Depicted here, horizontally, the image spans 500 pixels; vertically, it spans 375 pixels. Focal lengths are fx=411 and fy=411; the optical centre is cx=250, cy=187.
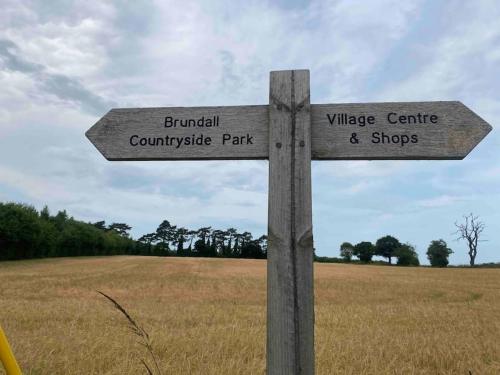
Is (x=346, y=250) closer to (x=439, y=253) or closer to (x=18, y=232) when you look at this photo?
(x=439, y=253)

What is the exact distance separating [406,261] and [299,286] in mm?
115051

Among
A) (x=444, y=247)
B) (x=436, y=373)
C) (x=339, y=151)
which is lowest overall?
(x=436, y=373)

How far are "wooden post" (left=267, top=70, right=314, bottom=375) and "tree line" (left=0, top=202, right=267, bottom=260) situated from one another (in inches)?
1416

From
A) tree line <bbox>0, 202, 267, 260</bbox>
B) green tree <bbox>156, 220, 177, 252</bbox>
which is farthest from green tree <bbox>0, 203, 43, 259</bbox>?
green tree <bbox>156, 220, 177, 252</bbox>

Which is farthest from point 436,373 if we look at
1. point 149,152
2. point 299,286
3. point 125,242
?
point 125,242

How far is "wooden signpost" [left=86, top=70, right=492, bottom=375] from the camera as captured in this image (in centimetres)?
227

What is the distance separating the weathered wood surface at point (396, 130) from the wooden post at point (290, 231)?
0.15 meters

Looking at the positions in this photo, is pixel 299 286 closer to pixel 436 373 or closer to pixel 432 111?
pixel 432 111

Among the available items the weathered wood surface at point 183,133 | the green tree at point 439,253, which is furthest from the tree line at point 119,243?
the weathered wood surface at point 183,133

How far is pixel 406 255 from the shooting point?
110 meters

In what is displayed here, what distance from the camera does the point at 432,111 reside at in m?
2.60

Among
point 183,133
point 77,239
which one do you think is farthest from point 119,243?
point 183,133

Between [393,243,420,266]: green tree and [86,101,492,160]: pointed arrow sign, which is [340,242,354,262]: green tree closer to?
[393,243,420,266]: green tree

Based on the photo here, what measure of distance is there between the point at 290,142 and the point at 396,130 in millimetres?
686
